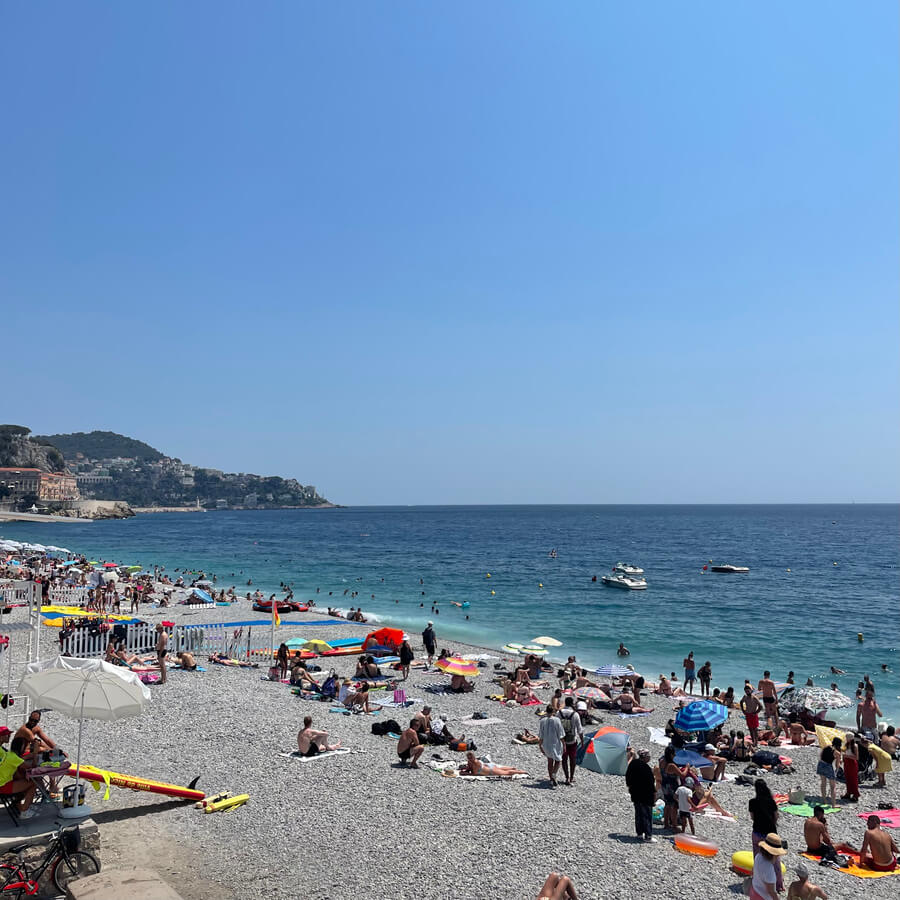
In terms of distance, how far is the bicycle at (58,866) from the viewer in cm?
707

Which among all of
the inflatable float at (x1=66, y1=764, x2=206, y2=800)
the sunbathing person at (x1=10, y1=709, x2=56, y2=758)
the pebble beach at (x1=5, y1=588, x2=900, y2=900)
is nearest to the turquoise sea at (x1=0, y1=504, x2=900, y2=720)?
the pebble beach at (x1=5, y1=588, x2=900, y2=900)

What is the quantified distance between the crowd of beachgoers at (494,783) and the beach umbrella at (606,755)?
3cm

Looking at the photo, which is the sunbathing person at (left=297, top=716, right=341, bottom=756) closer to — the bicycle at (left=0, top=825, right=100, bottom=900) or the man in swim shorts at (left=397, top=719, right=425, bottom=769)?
the man in swim shorts at (left=397, top=719, right=425, bottom=769)

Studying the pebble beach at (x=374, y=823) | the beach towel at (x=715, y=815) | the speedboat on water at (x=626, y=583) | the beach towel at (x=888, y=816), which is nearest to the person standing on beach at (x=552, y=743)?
the pebble beach at (x=374, y=823)

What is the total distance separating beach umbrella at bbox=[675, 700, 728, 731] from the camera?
1562 cm

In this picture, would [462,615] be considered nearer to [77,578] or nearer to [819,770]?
[77,578]

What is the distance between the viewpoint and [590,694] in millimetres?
19656

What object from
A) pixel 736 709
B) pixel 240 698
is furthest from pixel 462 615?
pixel 240 698

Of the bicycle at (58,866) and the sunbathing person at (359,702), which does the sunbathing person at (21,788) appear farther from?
the sunbathing person at (359,702)

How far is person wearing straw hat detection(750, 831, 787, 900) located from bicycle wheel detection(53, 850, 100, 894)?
23.4 ft

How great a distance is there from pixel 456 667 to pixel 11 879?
47.4 feet

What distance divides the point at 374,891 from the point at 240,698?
398 inches

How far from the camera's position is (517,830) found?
9.50 metres

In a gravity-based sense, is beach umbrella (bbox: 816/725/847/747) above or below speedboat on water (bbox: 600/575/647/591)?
above
